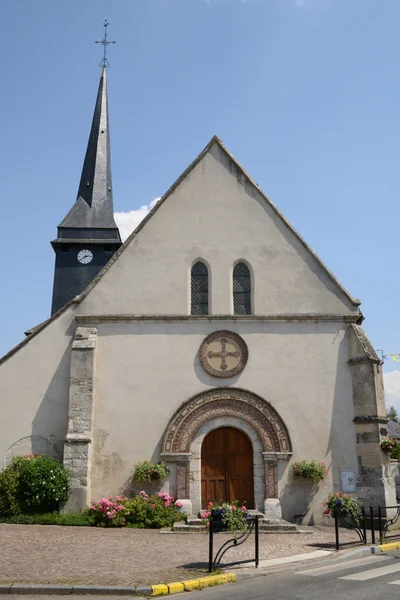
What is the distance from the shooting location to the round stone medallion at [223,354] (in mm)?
15891

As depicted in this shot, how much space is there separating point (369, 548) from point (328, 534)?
2.42m

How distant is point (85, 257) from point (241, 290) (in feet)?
44.4

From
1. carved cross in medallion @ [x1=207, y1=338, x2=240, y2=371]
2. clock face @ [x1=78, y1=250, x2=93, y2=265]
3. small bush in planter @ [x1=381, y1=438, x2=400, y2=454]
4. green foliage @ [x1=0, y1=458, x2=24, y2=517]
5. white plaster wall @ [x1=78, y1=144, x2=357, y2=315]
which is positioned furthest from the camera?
clock face @ [x1=78, y1=250, x2=93, y2=265]

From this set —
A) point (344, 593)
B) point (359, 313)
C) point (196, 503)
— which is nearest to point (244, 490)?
point (196, 503)

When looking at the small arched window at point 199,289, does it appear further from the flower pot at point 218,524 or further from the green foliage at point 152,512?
the flower pot at point 218,524

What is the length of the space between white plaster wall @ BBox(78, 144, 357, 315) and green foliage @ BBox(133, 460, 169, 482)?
13.8 feet

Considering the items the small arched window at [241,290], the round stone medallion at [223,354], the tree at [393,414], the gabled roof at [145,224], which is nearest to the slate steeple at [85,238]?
the gabled roof at [145,224]

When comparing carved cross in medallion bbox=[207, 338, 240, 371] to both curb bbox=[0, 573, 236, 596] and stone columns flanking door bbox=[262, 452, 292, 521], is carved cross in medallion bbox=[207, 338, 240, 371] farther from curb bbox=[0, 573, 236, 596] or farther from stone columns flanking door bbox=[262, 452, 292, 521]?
curb bbox=[0, 573, 236, 596]

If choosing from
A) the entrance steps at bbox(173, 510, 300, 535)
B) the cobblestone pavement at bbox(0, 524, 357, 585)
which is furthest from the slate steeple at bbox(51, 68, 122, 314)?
the cobblestone pavement at bbox(0, 524, 357, 585)

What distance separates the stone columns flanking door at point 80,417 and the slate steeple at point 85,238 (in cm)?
1149

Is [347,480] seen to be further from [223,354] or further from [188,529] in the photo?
[223,354]

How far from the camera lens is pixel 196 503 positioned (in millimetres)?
14984

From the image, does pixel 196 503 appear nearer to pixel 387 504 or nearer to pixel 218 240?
pixel 387 504

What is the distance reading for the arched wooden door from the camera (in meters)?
15.2
